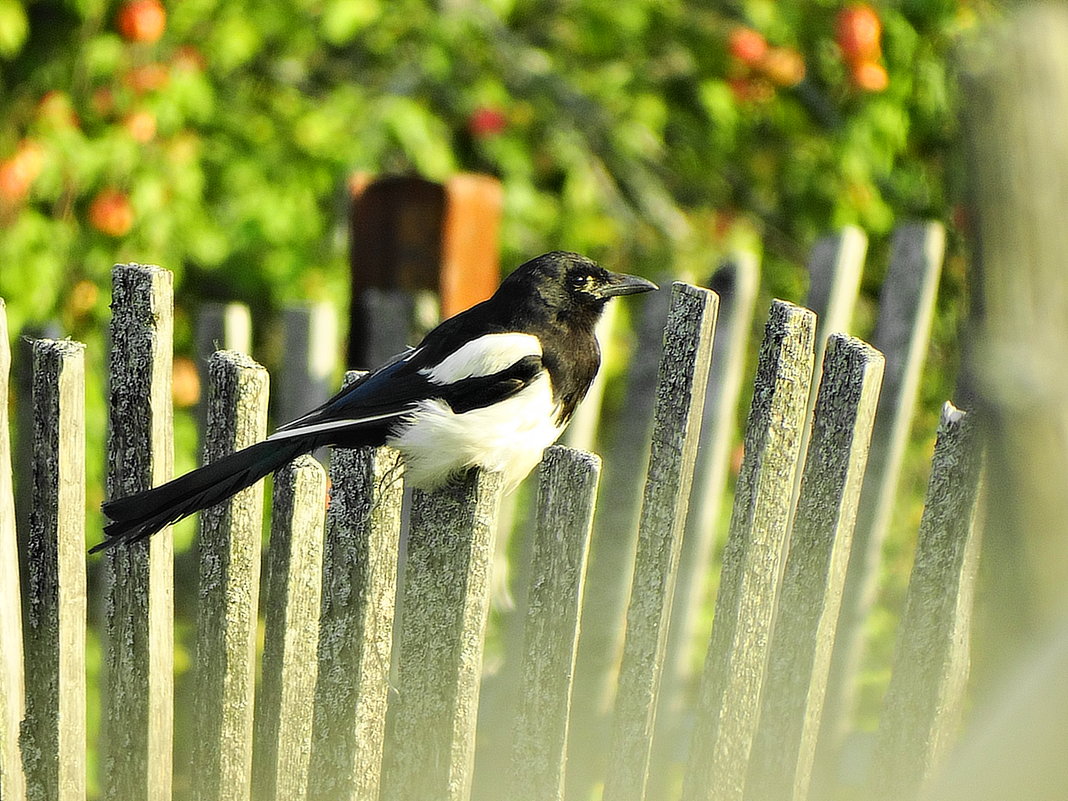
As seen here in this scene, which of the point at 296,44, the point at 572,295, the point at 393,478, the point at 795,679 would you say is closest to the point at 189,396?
the point at 296,44

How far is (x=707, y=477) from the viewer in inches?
113

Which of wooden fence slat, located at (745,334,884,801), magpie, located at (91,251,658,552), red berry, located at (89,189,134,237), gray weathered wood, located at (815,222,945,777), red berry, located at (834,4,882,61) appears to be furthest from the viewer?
red berry, located at (834,4,882,61)

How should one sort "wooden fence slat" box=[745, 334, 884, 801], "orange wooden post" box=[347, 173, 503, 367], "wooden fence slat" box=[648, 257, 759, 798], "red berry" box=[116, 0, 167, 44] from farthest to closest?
"red berry" box=[116, 0, 167, 44], "orange wooden post" box=[347, 173, 503, 367], "wooden fence slat" box=[648, 257, 759, 798], "wooden fence slat" box=[745, 334, 884, 801]

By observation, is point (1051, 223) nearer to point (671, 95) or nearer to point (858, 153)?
point (858, 153)

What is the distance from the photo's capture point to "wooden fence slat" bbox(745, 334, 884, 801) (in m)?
1.83

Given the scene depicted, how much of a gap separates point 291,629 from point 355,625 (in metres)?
0.09

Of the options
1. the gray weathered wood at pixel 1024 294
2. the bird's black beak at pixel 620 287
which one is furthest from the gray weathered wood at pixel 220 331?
the gray weathered wood at pixel 1024 294

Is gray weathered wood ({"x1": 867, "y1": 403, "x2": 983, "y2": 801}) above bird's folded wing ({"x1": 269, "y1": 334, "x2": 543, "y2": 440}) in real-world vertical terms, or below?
below

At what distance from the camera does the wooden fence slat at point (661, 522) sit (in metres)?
1.79

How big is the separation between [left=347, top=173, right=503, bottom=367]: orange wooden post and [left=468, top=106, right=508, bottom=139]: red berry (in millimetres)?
1145

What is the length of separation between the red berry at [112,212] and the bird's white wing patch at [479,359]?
2.09 m

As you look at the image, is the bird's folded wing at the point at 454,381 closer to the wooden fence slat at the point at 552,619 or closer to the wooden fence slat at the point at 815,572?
the wooden fence slat at the point at 552,619

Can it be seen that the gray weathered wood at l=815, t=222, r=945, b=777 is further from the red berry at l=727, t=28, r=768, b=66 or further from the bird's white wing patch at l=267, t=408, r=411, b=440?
the red berry at l=727, t=28, r=768, b=66

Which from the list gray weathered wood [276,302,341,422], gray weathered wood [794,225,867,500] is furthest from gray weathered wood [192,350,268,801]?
gray weathered wood [794,225,867,500]
